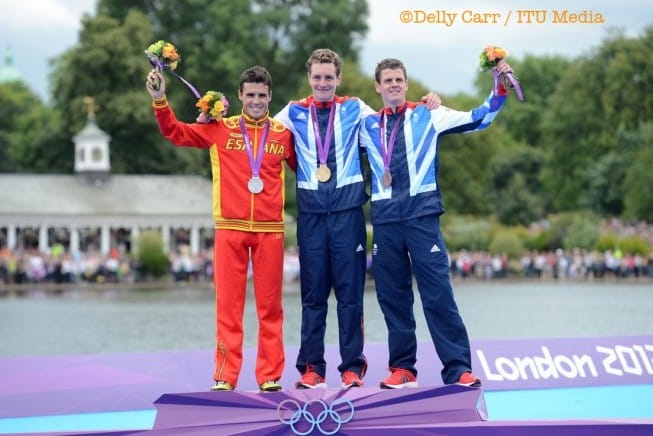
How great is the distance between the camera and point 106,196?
211 ft

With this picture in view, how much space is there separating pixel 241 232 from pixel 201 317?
2176cm

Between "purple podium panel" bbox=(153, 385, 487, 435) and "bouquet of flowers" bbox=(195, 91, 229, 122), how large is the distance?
6.88 feet

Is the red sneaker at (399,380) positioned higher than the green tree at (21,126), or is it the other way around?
the green tree at (21,126)

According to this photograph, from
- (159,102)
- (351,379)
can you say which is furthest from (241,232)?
(351,379)

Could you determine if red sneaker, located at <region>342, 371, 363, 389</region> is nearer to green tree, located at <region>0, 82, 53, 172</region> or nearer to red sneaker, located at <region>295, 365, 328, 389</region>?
red sneaker, located at <region>295, 365, 328, 389</region>

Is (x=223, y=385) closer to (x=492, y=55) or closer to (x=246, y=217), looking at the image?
(x=246, y=217)

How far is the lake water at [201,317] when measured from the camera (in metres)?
23.5

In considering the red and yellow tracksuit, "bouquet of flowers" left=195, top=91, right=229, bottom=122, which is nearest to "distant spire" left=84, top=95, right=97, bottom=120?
"bouquet of flowers" left=195, top=91, right=229, bottom=122

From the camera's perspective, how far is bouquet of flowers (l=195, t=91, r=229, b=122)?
902 cm

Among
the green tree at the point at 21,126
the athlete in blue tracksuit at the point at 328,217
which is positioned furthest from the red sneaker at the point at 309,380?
the green tree at the point at 21,126

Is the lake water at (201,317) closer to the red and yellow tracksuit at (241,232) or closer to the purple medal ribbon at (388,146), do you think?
the purple medal ribbon at (388,146)

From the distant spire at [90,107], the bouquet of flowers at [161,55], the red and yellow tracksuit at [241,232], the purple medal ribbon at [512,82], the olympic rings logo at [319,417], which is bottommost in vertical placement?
the olympic rings logo at [319,417]

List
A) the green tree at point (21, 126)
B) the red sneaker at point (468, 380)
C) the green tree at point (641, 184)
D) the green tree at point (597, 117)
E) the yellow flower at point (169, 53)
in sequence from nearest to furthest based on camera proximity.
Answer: the red sneaker at point (468, 380) → the yellow flower at point (169, 53) → the green tree at point (641, 184) → the green tree at point (597, 117) → the green tree at point (21, 126)

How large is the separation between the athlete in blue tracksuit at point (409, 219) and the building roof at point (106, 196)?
54407mm
